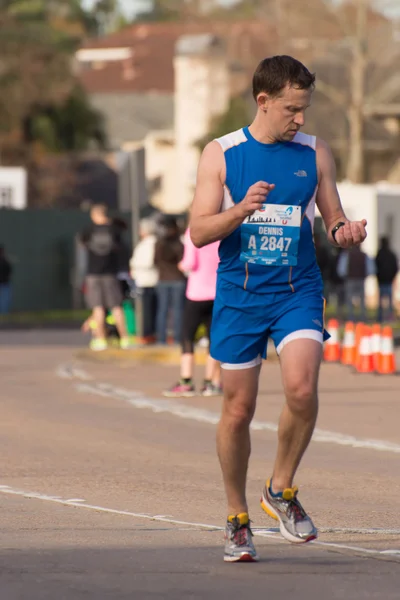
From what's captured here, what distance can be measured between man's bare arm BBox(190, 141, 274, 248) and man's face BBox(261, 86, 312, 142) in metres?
0.25

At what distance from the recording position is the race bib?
7.21 metres

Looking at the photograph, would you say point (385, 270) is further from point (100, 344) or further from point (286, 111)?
point (286, 111)

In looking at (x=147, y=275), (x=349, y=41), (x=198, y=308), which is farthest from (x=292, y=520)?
(x=349, y=41)

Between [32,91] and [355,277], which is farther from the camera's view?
[32,91]

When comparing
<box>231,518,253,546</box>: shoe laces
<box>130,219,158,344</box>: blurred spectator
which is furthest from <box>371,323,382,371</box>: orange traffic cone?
<box>231,518,253,546</box>: shoe laces

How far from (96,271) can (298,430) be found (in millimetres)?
15433

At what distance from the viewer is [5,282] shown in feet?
121

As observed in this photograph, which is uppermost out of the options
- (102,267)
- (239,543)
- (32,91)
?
(32,91)

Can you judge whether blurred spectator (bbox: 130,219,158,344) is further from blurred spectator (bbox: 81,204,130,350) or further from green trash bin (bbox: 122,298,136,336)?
blurred spectator (bbox: 81,204,130,350)

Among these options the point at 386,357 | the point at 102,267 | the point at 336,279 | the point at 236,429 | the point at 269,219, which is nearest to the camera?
the point at 269,219

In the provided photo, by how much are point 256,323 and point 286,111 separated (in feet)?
2.92

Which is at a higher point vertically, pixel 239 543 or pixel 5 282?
pixel 239 543

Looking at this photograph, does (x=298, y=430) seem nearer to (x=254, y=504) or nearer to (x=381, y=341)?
(x=254, y=504)

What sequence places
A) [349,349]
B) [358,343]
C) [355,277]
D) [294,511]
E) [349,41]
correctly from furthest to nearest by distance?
1. [349,41]
2. [355,277]
3. [349,349]
4. [358,343]
5. [294,511]
